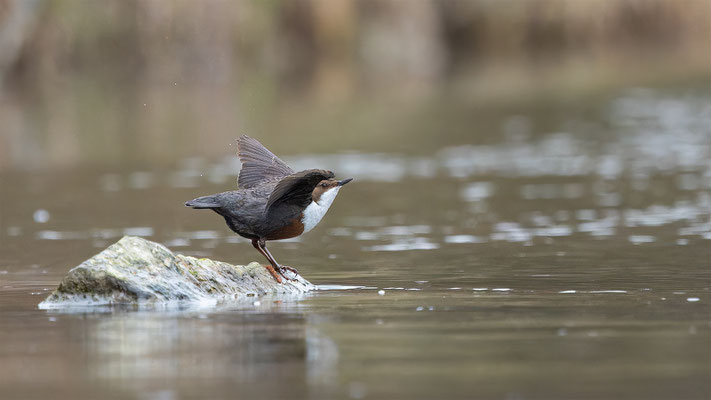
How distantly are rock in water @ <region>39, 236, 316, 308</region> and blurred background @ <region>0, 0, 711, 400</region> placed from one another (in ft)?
1.08

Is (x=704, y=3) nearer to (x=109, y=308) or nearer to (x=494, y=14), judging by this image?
(x=494, y=14)

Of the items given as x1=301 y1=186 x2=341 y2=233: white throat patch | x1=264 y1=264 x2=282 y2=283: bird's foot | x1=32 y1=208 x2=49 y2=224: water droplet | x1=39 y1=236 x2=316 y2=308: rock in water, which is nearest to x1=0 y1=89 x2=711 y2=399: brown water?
x1=32 y1=208 x2=49 y2=224: water droplet

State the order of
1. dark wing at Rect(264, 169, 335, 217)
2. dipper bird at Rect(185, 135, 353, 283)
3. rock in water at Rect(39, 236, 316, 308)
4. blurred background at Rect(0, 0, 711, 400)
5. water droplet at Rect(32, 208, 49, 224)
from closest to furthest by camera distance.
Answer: blurred background at Rect(0, 0, 711, 400)
rock in water at Rect(39, 236, 316, 308)
dark wing at Rect(264, 169, 335, 217)
dipper bird at Rect(185, 135, 353, 283)
water droplet at Rect(32, 208, 49, 224)

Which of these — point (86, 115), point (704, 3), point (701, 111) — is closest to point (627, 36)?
point (704, 3)

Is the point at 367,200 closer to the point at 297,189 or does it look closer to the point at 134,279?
the point at 297,189

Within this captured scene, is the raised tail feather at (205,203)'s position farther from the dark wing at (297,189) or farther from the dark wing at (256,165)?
the dark wing at (256,165)

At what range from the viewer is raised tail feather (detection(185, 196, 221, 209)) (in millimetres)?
8266

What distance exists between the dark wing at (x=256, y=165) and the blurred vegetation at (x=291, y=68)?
9.86 metres

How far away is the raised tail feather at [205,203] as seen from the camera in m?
8.27

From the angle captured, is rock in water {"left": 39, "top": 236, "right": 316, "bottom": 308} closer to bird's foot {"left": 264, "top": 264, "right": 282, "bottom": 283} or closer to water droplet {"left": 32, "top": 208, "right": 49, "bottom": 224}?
bird's foot {"left": 264, "top": 264, "right": 282, "bottom": 283}

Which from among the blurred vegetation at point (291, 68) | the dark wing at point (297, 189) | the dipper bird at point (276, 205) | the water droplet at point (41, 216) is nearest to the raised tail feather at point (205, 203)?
the dipper bird at point (276, 205)

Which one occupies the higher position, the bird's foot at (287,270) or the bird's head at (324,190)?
the bird's head at (324,190)

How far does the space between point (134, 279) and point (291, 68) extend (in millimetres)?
31474

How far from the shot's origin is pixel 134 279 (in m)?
7.70
